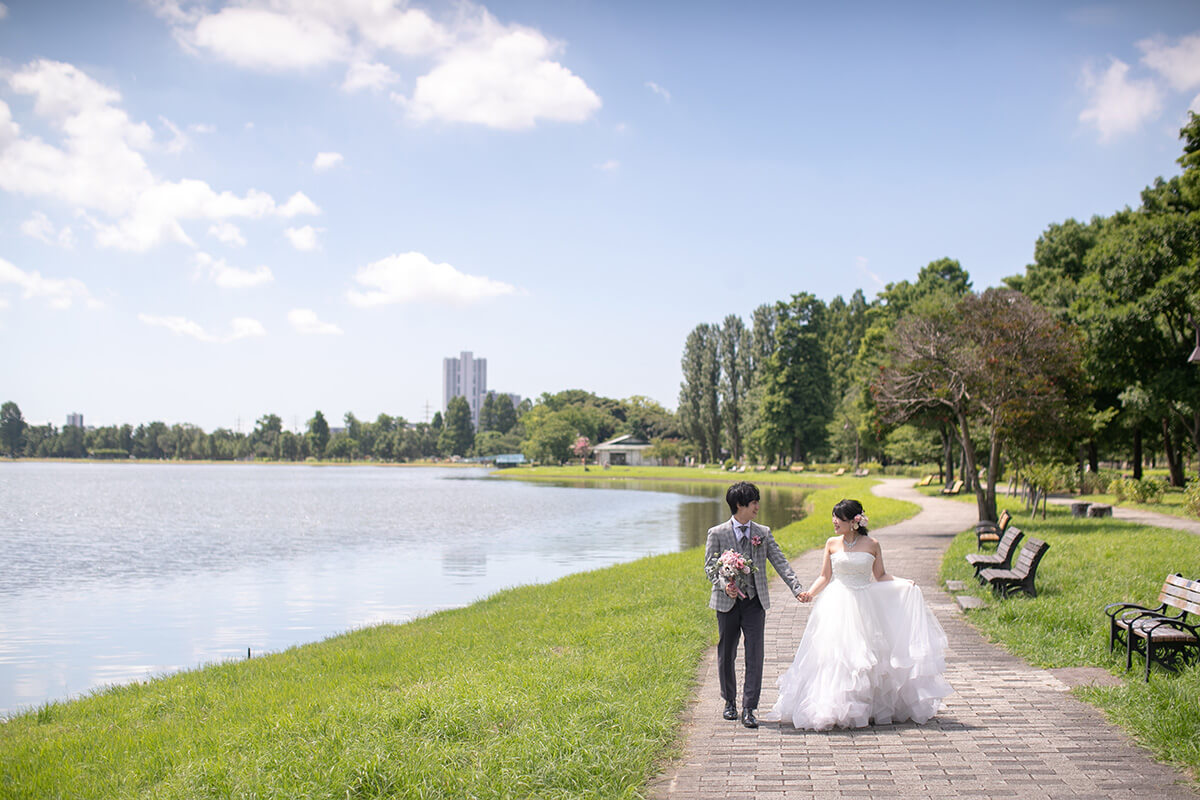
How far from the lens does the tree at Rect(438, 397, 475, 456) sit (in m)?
160

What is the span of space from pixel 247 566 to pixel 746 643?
19.1 meters

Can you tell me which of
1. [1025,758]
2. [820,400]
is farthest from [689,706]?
[820,400]

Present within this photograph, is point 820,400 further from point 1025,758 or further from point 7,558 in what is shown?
point 1025,758

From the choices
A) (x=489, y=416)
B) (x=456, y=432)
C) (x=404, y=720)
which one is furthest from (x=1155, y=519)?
(x=489, y=416)

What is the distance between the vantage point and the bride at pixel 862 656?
6.12 metres

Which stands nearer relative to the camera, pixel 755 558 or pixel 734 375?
pixel 755 558

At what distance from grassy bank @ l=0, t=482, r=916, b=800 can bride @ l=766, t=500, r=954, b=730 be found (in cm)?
107

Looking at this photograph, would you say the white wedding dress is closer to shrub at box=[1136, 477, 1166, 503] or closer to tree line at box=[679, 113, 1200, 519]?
tree line at box=[679, 113, 1200, 519]

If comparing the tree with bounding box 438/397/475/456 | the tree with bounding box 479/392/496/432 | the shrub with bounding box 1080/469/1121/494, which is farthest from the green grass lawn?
the tree with bounding box 479/392/496/432

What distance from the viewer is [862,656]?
20.0 feet

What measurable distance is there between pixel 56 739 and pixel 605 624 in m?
6.03

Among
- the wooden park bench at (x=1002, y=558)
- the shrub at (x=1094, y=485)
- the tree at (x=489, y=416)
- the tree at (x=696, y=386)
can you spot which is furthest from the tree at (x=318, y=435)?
the wooden park bench at (x=1002, y=558)

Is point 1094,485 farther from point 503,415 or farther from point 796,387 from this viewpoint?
point 503,415

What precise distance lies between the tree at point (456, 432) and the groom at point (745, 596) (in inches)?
6127
